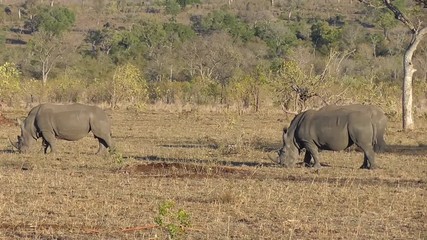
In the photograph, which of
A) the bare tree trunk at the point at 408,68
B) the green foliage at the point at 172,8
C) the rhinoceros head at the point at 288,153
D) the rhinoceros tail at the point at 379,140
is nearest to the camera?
the rhinoceros tail at the point at 379,140

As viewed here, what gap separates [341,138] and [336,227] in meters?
7.96

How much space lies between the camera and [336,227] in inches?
484

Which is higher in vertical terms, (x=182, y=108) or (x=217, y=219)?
(x=217, y=219)

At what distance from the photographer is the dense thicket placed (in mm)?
57375

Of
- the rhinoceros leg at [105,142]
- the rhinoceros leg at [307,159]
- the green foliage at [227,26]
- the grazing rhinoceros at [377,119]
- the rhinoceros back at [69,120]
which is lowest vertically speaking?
the green foliage at [227,26]

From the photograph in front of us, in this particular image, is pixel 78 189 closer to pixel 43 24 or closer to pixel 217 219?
pixel 217 219

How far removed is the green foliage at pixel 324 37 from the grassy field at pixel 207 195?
6560 cm

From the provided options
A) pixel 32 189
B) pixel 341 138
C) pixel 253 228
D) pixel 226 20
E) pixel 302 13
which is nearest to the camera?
pixel 253 228

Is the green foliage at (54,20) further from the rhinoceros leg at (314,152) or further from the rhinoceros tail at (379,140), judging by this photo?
the rhinoceros tail at (379,140)

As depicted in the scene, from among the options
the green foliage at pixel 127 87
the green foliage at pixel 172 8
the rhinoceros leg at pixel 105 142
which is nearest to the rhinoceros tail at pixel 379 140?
the rhinoceros leg at pixel 105 142

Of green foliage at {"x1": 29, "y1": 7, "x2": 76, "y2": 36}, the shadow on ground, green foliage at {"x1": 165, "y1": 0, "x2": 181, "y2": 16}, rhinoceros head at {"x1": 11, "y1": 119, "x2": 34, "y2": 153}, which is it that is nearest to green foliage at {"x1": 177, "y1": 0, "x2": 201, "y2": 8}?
green foliage at {"x1": 165, "y1": 0, "x2": 181, "y2": 16}

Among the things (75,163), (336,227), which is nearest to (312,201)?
(336,227)

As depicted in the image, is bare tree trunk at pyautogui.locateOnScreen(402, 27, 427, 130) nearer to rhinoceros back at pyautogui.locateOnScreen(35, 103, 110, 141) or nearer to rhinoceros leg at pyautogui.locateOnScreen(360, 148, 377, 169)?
rhinoceros leg at pyautogui.locateOnScreen(360, 148, 377, 169)

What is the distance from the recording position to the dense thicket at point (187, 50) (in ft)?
188
